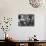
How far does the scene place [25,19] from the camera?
4051 mm

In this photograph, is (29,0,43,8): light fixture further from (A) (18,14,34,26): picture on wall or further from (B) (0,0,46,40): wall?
(A) (18,14,34,26): picture on wall

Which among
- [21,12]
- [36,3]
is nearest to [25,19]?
[21,12]

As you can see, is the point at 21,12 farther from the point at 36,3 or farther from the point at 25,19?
the point at 36,3

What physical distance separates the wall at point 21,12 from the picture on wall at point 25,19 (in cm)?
10

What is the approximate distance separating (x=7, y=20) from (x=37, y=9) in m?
1.03

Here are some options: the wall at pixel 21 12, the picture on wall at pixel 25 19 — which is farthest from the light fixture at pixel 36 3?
the picture on wall at pixel 25 19

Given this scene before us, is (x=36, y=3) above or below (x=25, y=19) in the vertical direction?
above

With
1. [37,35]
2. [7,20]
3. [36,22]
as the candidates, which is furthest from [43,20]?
[7,20]

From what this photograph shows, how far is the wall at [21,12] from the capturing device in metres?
3.99

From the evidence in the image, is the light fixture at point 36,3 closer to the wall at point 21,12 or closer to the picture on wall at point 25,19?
the wall at point 21,12

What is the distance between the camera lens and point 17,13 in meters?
4.03

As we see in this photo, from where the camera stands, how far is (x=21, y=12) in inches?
159

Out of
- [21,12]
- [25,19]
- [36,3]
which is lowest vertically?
[25,19]

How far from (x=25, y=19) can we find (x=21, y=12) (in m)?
0.26
